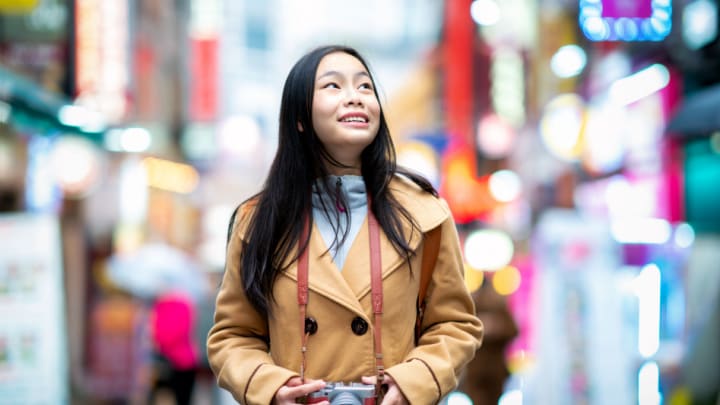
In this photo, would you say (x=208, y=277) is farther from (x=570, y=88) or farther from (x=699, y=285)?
(x=699, y=285)

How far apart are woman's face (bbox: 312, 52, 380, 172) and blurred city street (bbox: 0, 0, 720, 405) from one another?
283 mm

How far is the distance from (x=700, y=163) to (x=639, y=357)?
3039 millimetres

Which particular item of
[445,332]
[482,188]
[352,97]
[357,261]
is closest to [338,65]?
[352,97]

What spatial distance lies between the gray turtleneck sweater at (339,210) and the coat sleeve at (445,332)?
10.1 inches

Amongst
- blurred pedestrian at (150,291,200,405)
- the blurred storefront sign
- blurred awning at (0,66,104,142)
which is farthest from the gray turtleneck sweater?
the blurred storefront sign

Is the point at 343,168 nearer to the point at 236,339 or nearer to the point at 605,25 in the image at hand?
the point at 236,339

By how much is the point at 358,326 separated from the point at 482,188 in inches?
749

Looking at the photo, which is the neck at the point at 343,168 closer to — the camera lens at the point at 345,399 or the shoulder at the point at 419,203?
the shoulder at the point at 419,203

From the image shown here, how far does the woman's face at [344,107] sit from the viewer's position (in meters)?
3.05

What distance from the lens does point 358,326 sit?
2951 millimetres

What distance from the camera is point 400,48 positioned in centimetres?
5675

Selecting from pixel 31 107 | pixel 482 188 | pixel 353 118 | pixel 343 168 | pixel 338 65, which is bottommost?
pixel 482 188

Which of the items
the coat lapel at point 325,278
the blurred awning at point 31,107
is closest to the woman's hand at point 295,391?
the coat lapel at point 325,278

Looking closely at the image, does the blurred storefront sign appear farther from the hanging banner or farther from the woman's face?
the woman's face
